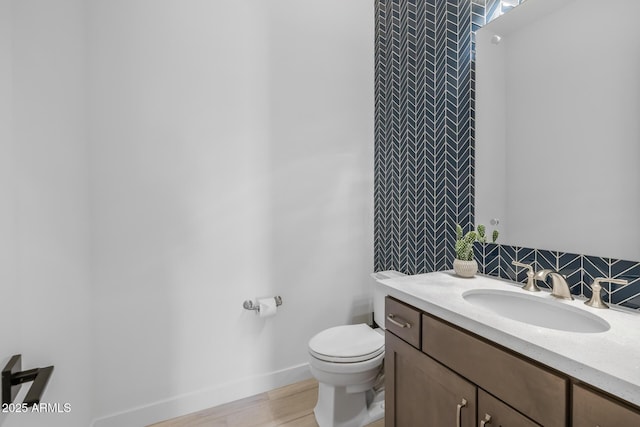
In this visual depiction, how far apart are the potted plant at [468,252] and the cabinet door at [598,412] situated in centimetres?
73

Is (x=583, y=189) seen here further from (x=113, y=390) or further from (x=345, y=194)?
(x=113, y=390)

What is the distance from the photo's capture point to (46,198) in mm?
1185

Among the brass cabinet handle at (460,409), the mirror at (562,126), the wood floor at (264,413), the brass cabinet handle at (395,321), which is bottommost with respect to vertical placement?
the wood floor at (264,413)

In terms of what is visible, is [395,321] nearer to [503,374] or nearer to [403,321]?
[403,321]

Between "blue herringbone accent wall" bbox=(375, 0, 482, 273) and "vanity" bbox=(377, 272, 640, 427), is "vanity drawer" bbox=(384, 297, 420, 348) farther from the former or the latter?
"blue herringbone accent wall" bbox=(375, 0, 482, 273)

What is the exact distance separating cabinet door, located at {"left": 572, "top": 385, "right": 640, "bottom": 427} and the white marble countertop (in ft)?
0.08

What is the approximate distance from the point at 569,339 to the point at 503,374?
0.61ft

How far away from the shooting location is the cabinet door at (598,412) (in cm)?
58

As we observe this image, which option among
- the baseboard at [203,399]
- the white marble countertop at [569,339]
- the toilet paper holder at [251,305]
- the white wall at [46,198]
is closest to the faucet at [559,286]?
the white marble countertop at [569,339]

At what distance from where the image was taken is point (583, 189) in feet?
3.62

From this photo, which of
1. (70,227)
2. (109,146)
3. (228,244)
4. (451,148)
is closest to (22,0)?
(109,146)

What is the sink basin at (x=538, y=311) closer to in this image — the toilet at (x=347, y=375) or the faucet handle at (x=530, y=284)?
the faucet handle at (x=530, y=284)

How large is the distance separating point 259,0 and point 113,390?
237 cm

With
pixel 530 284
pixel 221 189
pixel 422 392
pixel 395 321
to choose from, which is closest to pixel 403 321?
pixel 395 321
